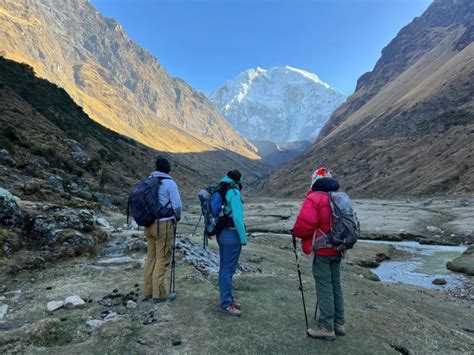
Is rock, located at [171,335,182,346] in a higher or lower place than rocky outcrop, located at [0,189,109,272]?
lower

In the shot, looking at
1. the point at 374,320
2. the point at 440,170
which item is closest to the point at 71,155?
the point at 374,320

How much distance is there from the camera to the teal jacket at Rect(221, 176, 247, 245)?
334 inches

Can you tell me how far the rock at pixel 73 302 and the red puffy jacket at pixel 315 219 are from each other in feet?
18.2

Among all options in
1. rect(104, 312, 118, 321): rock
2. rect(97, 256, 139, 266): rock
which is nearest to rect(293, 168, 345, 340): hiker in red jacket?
rect(104, 312, 118, 321): rock

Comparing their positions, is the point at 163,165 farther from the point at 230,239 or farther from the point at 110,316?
the point at 110,316

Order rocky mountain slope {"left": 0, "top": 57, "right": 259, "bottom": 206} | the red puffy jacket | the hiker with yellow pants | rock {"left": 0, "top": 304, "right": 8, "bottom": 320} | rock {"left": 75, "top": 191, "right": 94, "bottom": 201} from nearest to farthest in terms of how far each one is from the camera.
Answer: the red puffy jacket < rock {"left": 0, "top": 304, "right": 8, "bottom": 320} < the hiker with yellow pants < rocky mountain slope {"left": 0, "top": 57, "right": 259, "bottom": 206} < rock {"left": 75, "top": 191, "right": 94, "bottom": 201}

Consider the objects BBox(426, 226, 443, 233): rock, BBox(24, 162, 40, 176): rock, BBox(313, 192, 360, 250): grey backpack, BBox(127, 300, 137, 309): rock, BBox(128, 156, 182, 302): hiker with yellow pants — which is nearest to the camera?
BBox(313, 192, 360, 250): grey backpack

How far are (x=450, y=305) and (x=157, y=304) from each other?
11.8 metres

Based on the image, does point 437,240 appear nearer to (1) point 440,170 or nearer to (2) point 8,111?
(1) point 440,170

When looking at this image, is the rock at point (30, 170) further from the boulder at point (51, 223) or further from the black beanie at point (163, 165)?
the black beanie at point (163, 165)

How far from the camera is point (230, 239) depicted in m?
8.65

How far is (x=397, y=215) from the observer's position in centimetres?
4653

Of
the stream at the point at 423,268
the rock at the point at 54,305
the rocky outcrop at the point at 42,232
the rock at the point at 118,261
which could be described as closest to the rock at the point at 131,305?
the rock at the point at 54,305

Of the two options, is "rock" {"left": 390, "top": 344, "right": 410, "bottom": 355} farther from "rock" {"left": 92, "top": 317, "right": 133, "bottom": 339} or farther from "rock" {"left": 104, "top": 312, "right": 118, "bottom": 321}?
"rock" {"left": 104, "top": 312, "right": 118, "bottom": 321}
